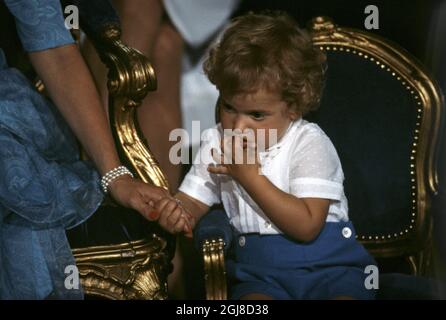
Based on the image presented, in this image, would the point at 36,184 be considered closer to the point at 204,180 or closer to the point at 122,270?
the point at 122,270

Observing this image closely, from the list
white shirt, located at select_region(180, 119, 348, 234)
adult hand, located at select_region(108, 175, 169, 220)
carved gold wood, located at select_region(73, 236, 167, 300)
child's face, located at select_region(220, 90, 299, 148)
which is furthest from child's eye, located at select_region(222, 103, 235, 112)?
carved gold wood, located at select_region(73, 236, 167, 300)

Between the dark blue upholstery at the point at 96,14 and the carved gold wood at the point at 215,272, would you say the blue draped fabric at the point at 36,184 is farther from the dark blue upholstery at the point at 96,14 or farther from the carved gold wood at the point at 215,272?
the carved gold wood at the point at 215,272

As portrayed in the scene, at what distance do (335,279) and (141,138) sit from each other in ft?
1.83

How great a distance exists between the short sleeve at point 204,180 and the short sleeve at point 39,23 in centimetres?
39

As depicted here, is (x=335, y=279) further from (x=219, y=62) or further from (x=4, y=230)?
(x=4, y=230)

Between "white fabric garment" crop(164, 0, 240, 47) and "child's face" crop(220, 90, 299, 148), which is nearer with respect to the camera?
"child's face" crop(220, 90, 299, 148)

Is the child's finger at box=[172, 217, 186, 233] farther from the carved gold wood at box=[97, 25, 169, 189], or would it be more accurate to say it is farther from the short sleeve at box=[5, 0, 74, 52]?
the short sleeve at box=[5, 0, 74, 52]

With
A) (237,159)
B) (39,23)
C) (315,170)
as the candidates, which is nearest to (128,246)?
(237,159)

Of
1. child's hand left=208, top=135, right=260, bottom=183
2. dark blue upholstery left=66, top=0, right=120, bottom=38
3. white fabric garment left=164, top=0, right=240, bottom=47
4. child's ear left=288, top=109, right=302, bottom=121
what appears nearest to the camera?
child's hand left=208, top=135, right=260, bottom=183

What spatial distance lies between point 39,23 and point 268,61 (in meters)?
0.52

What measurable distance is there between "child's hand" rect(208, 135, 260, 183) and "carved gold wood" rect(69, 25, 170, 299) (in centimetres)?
21

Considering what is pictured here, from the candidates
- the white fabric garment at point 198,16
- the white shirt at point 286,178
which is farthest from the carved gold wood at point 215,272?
the white fabric garment at point 198,16

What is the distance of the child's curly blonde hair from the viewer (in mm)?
1548

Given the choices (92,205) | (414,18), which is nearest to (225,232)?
(92,205)
